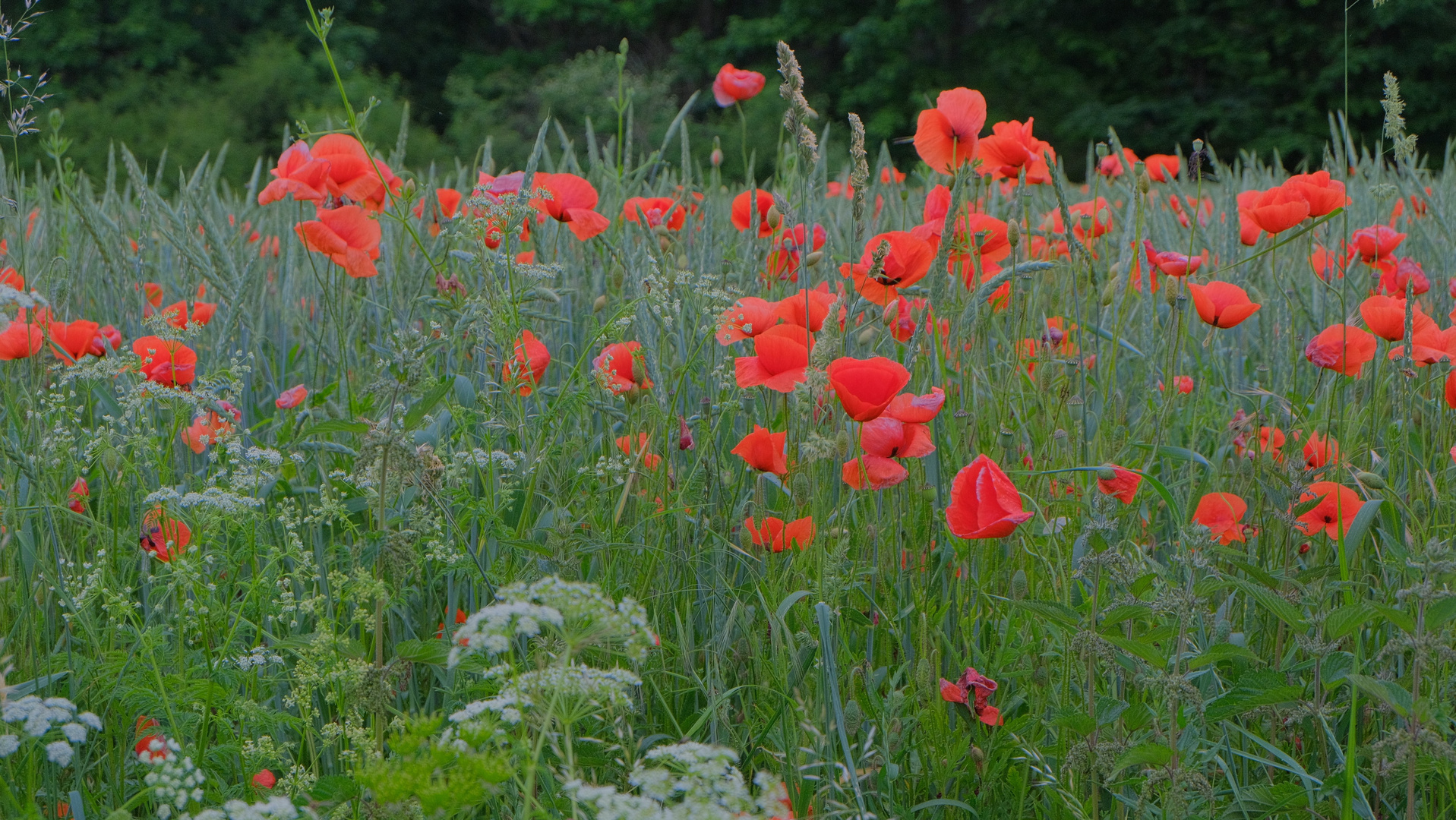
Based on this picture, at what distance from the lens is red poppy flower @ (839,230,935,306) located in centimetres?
136

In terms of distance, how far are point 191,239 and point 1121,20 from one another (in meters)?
18.3

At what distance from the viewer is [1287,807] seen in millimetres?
969

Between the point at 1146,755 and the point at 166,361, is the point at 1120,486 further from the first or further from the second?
the point at 166,361

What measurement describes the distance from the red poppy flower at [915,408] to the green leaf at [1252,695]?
348mm

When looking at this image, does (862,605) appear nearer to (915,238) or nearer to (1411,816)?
(915,238)

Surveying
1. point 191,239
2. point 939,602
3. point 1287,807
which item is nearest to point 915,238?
point 939,602

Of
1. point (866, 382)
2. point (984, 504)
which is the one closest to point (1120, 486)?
point (984, 504)

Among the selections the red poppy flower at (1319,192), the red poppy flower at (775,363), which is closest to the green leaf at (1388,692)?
the red poppy flower at (775,363)

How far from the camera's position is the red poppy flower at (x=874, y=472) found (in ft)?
3.78

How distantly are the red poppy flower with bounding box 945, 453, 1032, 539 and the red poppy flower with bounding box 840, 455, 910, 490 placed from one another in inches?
3.6

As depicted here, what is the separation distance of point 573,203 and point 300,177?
37 centimetres

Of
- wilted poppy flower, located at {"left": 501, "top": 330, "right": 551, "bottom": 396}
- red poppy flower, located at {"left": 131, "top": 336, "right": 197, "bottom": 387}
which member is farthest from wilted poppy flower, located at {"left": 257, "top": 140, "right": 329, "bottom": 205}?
wilted poppy flower, located at {"left": 501, "top": 330, "right": 551, "bottom": 396}

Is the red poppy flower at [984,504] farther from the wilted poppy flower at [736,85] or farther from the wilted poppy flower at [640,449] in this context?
the wilted poppy flower at [736,85]

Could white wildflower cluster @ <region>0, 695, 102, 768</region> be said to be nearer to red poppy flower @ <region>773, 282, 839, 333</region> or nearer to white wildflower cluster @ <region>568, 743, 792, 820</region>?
white wildflower cluster @ <region>568, 743, 792, 820</region>
